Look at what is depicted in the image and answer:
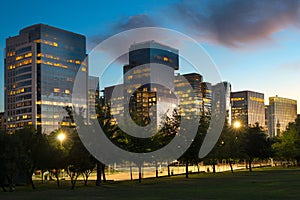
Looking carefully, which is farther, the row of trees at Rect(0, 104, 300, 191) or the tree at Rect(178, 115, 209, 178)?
the tree at Rect(178, 115, 209, 178)

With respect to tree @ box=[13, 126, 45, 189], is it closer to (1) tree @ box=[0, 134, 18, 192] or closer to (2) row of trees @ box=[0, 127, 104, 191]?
(2) row of trees @ box=[0, 127, 104, 191]

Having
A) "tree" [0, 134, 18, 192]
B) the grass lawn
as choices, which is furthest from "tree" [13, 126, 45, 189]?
"tree" [0, 134, 18, 192]

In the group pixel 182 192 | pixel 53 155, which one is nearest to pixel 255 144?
pixel 53 155

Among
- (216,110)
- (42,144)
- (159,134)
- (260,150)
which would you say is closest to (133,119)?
(159,134)

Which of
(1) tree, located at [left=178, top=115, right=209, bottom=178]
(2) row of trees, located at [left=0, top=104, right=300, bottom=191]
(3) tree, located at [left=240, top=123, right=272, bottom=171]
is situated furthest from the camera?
(3) tree, located at [left=240, top=123, right=272, bottom=171]

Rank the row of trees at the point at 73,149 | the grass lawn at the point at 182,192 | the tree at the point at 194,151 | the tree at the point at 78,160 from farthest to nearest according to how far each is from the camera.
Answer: the tree at the point at 194,151 → the tree at the point at 78,160 → the row of trees at the point at 73,149 → the grass lawn at the point at 182,192

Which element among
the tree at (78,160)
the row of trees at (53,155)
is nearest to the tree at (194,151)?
the row of trees at (53,155)

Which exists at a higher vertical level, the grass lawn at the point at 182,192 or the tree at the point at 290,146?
the tree at the point at 290,146

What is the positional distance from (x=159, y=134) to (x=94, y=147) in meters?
16.1

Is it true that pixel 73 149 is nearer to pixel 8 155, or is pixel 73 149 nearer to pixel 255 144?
pixel 8 155

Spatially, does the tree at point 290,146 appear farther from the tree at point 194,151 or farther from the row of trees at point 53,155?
the row of trees at point 53,155

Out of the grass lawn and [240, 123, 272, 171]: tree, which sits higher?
[240, 123, 272, 171]: tree

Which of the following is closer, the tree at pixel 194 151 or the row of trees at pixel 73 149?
the row of trees at pixel 73 149

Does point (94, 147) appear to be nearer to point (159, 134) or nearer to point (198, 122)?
point (159, 134)
